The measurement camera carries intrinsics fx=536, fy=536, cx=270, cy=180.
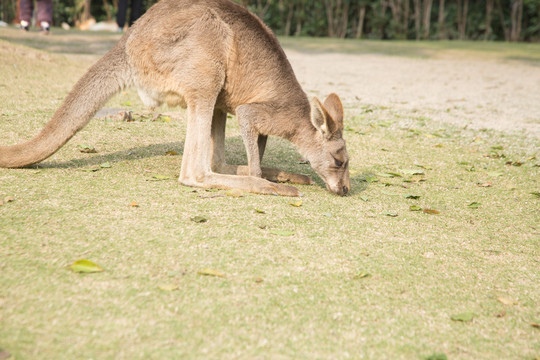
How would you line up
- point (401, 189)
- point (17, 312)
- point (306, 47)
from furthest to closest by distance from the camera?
point (306, 47) < point (401, 189) < point (17, 312)

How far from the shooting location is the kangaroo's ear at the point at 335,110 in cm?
399

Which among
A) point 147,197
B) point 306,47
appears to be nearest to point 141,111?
point 147,197

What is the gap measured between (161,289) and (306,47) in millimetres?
12888

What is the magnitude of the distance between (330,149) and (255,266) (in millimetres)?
1680

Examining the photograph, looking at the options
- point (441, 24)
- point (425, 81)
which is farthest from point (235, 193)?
point (441, 24)

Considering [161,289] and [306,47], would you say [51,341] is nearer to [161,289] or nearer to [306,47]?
[161,289]

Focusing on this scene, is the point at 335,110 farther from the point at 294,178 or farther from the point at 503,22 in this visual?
the point at 503,22

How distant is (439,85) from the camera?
961cm

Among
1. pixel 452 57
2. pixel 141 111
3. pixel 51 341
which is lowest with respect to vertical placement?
pixel 51 341

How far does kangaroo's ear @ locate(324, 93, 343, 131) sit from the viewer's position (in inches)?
157

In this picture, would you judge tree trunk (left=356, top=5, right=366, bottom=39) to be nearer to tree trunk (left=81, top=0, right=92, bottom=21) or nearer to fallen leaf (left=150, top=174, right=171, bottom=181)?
tree trunk (left=81, top=0, right=92, bottom=21)

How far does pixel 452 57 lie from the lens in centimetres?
1334

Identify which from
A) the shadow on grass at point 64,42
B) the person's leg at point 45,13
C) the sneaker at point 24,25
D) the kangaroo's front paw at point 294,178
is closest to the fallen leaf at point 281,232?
the kangaroo's front paw at point 294,178

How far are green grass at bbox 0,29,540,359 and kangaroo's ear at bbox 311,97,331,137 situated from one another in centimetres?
48
